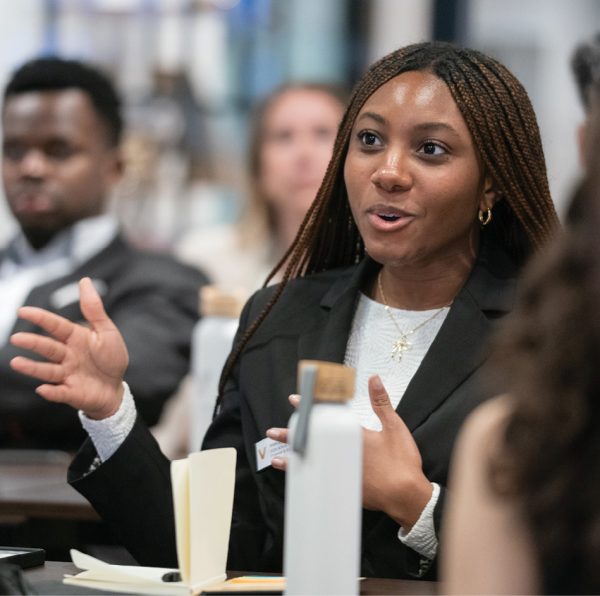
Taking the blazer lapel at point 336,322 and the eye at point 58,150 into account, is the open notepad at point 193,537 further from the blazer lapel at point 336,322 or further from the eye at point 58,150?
the eye at point 58,150

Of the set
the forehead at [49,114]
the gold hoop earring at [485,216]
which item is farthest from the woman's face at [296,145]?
the gold hoop earring at [485,216]

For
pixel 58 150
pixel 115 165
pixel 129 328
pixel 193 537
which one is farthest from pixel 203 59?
pixel 193 537

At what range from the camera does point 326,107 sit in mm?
4945

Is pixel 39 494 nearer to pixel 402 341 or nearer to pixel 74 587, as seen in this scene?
pixel 402 341

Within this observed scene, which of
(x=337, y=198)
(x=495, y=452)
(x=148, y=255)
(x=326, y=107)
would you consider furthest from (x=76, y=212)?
(x=495, y=452)

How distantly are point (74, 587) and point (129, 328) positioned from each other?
7.73ft

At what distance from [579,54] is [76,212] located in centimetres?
175

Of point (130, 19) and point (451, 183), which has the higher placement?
point (130, 19)

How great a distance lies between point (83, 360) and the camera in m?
2.06

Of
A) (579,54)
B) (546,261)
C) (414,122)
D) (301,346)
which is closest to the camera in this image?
(546,261)

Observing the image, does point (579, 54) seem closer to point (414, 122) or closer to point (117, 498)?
point (414, 122)

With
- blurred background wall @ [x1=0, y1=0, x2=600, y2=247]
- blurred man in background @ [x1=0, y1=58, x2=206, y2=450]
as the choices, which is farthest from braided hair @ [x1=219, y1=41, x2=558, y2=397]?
blurred background wall @ [x1=0, y1=0, x2=600, y2=247]

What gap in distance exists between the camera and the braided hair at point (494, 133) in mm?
2131

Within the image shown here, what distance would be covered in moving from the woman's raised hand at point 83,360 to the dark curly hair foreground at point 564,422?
101 cm
